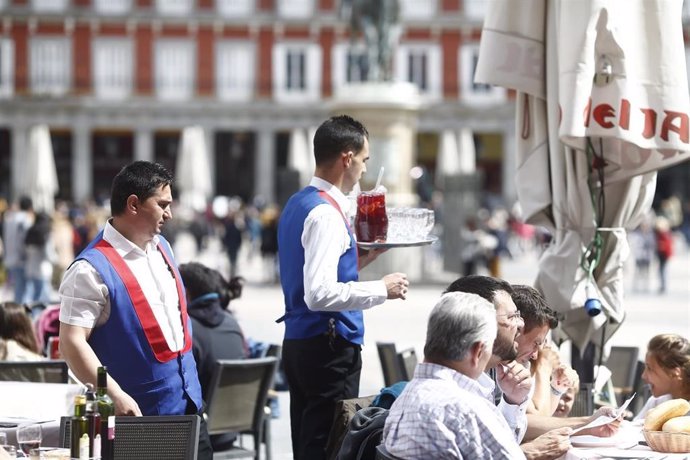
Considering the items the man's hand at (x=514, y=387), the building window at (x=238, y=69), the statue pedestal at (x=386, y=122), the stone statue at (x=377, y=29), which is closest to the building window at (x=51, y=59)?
the building window at (x=238, y=69)

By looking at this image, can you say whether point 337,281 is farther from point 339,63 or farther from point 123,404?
point 339,63

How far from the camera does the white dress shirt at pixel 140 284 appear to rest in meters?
4.41

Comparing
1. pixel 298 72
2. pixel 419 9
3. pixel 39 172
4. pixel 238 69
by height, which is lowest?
pixel 39 172

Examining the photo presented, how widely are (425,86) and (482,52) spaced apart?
43.9 m

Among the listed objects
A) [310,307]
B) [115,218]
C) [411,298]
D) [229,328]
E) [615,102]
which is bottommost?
[411,298]

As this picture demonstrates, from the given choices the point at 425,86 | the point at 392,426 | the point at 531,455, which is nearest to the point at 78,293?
the point at 392,426

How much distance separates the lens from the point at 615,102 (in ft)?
19.2

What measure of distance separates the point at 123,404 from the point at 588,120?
2.61m

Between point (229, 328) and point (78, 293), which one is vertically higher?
point (78, 293)

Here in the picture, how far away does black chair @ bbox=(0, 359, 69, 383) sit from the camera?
5887 mm

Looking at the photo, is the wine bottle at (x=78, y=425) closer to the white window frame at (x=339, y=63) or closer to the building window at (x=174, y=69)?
the white window frame at (x=339, y=63)

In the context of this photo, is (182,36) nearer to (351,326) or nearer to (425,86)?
(425,86)

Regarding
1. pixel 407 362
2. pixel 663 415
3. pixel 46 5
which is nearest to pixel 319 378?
pixel 663 415

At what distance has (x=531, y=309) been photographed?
15.6ft
